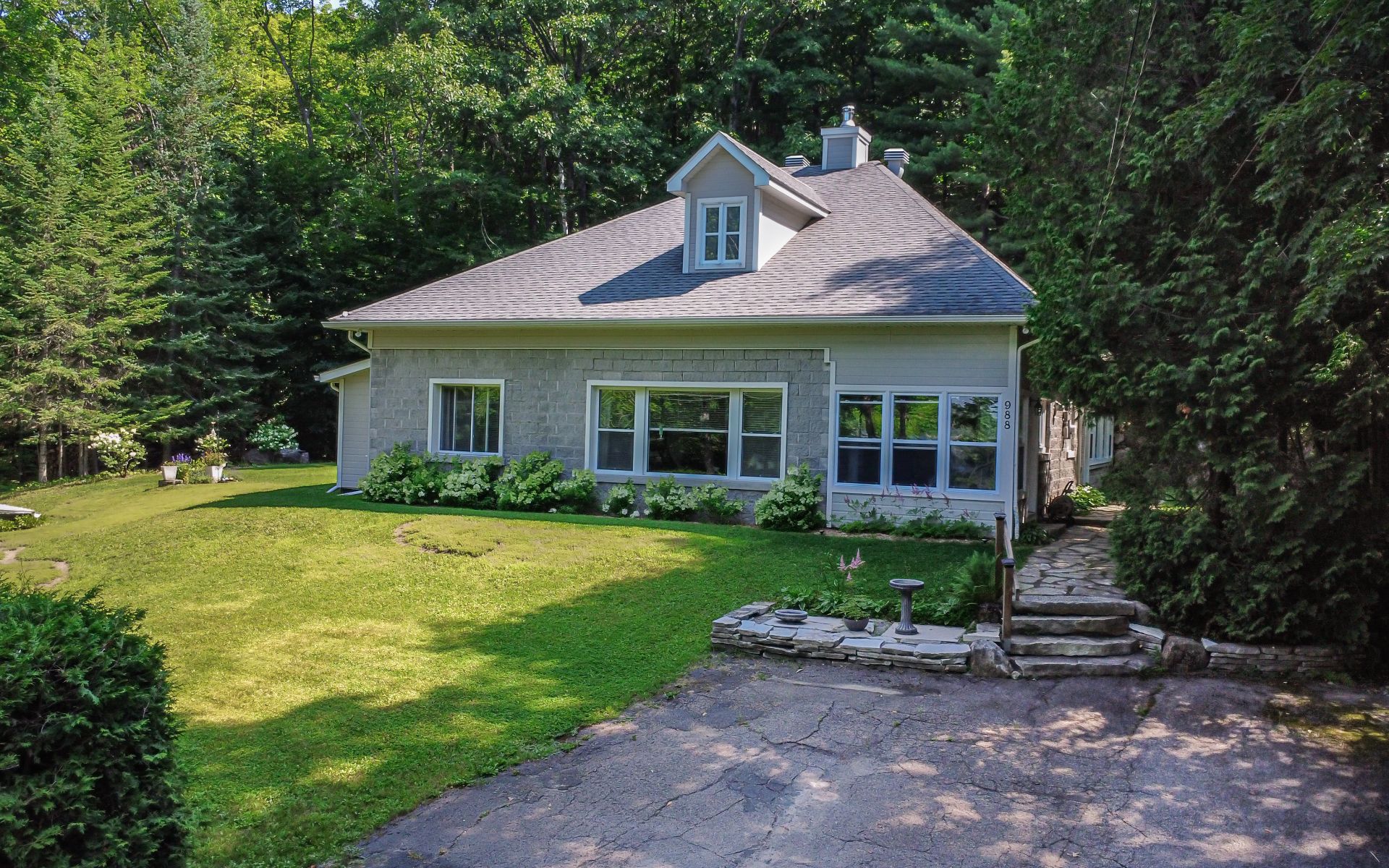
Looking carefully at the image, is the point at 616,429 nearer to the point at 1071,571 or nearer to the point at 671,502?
the point at 671,502

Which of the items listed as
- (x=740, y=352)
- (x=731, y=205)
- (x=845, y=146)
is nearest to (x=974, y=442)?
(x=740, y=352)

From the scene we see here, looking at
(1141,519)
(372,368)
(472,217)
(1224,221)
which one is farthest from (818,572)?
(472,217)

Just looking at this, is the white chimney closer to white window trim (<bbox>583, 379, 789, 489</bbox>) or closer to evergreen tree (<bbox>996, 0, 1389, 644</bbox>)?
white window trim (<bbox>583, 379, 789, 489</bbox>)

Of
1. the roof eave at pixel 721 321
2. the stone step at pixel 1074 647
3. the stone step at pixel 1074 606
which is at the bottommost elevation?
the stone step at pixel 1074 647

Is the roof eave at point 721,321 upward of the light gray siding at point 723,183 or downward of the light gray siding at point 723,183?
downward

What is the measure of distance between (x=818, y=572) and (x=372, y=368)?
9.92 metres

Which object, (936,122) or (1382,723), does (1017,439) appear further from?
(936,122)

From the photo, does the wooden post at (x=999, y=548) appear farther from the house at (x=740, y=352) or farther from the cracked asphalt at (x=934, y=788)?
the house at (x=740, y=352)

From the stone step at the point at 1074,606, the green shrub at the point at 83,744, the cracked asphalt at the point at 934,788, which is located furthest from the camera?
the stone step at the point at 1074,606

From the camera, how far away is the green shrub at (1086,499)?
1520 cm

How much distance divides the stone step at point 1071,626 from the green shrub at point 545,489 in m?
8.31

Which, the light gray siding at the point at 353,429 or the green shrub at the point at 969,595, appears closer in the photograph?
the green shrub at the point at 969,595

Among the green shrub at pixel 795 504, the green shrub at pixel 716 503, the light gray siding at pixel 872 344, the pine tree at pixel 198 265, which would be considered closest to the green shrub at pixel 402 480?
the light gray siding at pixel 872 344

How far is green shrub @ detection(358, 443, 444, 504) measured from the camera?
15.5m
